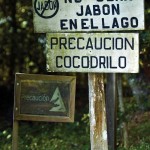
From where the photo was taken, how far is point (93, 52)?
4.09 metres

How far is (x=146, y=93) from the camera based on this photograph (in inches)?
342

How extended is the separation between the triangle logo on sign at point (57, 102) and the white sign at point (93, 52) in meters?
0.89

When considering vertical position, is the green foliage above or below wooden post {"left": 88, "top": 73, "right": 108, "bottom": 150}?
below

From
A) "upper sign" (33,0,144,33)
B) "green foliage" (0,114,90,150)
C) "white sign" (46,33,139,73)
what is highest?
"upper sign" (33,0,144,33)

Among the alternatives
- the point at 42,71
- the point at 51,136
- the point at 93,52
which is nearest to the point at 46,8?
the point at 93,52

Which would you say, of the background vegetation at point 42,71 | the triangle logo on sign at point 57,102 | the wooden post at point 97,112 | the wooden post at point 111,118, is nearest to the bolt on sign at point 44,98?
the triangle logo on sign at point 57,102

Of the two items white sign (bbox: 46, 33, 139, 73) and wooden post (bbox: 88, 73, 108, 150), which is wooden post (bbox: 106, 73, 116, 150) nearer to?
wooden post (bbox: 88, 73, 108, 150)

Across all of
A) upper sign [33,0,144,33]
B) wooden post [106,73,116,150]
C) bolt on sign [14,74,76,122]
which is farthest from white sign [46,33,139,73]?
wooden post [106,73,116,150]

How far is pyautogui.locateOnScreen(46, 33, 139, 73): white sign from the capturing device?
401 cm

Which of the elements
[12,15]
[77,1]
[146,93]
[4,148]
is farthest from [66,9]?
[12,15]

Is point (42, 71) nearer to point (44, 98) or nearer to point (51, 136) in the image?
point (51, 136)

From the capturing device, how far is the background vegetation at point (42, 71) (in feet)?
25.0

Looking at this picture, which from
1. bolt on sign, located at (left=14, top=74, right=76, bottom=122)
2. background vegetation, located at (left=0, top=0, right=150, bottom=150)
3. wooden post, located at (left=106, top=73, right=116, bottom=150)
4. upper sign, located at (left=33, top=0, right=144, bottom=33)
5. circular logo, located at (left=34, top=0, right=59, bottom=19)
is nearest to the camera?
upper sign, located at (left=33, top=0, right=144, bottom=33)

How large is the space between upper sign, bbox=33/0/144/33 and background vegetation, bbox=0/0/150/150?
2399mm
